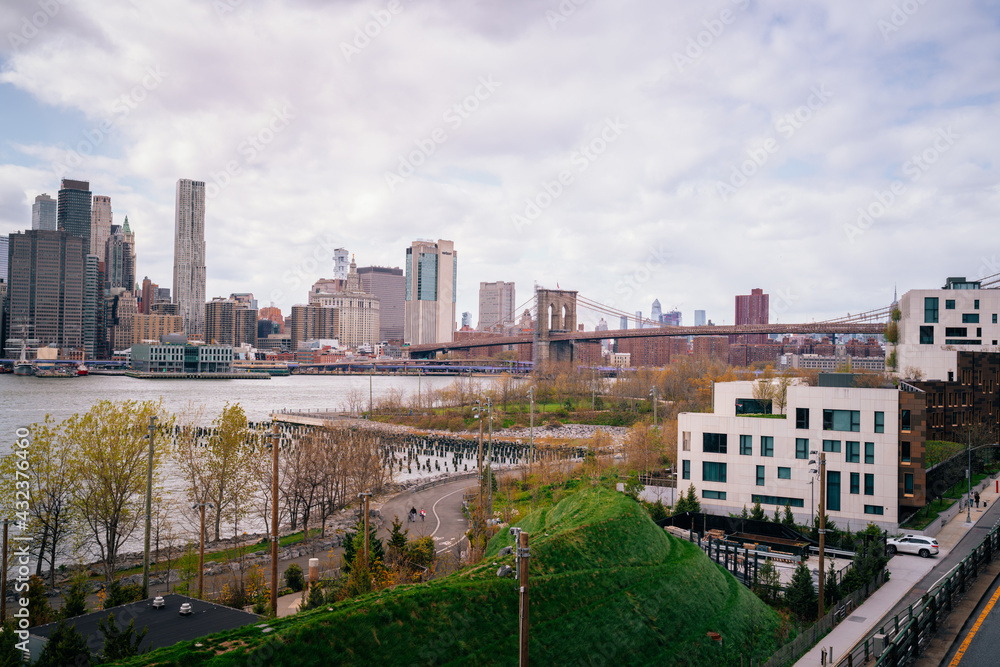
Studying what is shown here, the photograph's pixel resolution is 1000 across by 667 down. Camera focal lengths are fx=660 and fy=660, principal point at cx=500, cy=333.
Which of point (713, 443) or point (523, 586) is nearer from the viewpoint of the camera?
point (523, 586)

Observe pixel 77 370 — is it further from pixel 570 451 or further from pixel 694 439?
pixel 694 439

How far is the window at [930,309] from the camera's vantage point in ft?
144

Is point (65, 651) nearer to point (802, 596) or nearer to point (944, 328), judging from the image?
point (802, 596)

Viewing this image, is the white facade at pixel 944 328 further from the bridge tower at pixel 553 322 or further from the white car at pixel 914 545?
the bridge tower at pixel 553 322


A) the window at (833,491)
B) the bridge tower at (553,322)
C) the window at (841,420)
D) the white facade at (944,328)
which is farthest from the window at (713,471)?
the bridge tower at (553,322)

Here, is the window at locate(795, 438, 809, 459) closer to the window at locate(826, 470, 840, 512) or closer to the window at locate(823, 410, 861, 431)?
the window at locate(823, 410, 861, 431)

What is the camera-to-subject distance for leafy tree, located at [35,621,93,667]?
29.2ft

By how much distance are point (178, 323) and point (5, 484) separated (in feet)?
623

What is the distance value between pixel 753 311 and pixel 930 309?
122 m

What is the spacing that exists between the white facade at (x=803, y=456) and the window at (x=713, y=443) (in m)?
0.04

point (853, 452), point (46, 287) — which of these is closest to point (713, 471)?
point (853, 452)

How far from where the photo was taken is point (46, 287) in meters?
155

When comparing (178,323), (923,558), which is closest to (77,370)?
(178,323)

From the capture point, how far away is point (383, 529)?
2559 cm
